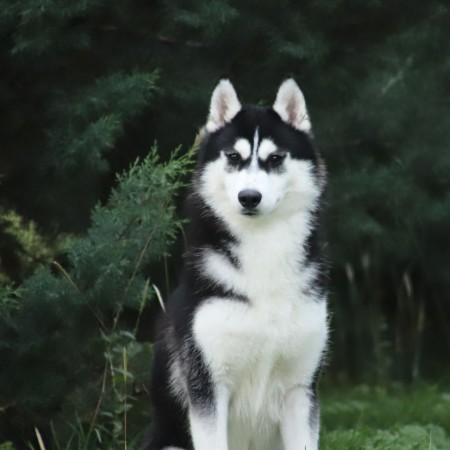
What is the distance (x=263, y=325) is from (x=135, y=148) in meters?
2.57

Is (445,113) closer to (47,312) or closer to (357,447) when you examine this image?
(357,447)

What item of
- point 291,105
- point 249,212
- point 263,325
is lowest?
point 263,325

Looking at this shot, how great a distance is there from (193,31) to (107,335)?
199 cm

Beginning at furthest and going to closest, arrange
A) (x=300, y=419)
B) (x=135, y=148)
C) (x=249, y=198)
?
(x=135, y=148)
(x=300, y=419)
(x=249, y=198)

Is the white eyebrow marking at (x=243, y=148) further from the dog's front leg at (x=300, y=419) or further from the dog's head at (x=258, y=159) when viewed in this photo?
the dog's front leg at (x=300, y=419)

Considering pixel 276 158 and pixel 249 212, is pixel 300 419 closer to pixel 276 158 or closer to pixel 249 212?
pixel 249 212

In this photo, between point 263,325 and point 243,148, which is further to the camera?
point 243,148

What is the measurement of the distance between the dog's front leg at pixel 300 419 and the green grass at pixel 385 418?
3.97 feet

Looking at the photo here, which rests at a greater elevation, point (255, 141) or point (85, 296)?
point (255, 141)

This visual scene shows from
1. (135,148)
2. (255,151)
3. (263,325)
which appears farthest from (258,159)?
(135,148)

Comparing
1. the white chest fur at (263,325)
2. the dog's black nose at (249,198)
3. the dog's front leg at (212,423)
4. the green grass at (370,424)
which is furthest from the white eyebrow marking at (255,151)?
the green grass at (370,424)

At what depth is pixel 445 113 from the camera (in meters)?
7.13

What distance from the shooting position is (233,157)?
4434mm

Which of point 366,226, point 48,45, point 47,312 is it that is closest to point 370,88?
point 366,226
